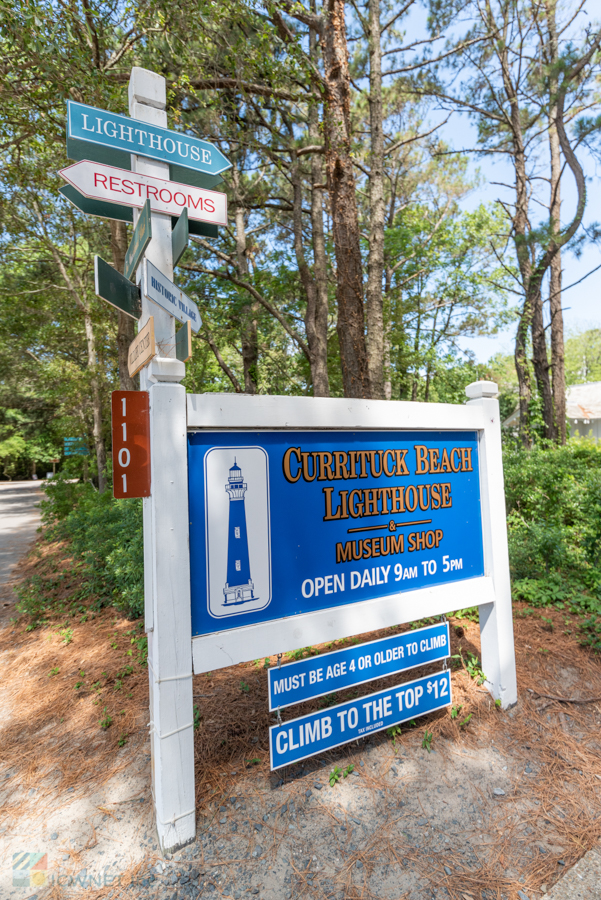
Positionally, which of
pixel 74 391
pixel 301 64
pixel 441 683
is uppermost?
pixel 301 64

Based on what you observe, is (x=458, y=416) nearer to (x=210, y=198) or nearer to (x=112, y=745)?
(x=210, y=198)

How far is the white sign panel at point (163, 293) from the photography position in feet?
7.52

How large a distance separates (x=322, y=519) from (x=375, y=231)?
597 cm

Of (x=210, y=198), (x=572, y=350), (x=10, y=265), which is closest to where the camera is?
(x=210, y=198)

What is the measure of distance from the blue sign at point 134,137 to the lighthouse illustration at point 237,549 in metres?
1.71

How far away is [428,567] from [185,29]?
6908 mm

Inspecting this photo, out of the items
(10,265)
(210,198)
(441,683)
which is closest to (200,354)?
(10,265)

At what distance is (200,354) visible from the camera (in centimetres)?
1290

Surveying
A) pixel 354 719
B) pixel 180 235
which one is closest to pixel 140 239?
pixel 180 235

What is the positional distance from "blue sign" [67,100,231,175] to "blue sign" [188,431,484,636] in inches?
61.2

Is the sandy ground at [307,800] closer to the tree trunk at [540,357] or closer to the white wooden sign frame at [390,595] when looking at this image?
the white wooden sign frame at [390,595]

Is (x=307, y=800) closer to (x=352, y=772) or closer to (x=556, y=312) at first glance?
(x=352, y=772)

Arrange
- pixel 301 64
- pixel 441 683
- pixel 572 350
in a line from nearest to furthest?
pixel 441 683 < pixel 301 64 < pixel 572 350

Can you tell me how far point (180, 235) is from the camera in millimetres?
2322
